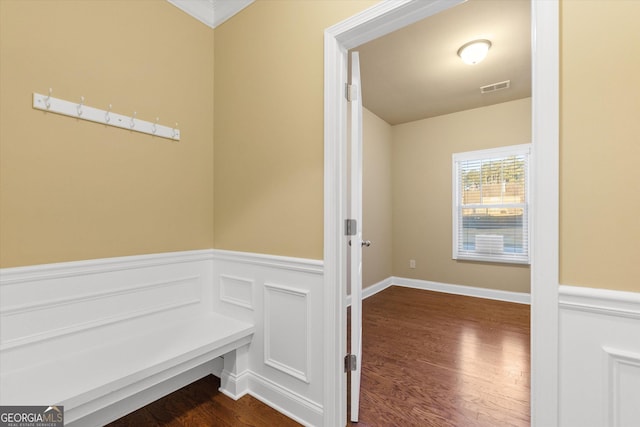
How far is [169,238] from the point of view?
1971mm

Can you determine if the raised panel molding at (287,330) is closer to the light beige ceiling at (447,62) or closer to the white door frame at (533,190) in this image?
the white door frame at (533,190)

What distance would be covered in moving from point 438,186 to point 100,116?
4246 millimetres

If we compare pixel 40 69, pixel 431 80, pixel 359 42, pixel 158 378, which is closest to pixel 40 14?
pixel 40 69

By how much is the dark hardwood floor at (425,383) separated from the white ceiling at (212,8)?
8.78ft

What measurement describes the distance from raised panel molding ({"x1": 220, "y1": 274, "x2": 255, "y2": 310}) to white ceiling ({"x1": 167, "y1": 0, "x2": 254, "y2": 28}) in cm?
194

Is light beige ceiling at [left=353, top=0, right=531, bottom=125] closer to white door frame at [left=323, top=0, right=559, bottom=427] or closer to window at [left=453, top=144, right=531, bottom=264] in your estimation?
window at [left=453, top=144, right=531, bottom=264]

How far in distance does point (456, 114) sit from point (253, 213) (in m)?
3.78

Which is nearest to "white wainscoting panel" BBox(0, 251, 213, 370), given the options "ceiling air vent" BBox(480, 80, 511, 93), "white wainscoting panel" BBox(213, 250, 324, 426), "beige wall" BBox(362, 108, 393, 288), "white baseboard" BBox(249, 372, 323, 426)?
"white wainscoting panel" BBox(213, 250, 324, 426)

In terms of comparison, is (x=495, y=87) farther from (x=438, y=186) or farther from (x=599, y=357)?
(x=599, y=357)

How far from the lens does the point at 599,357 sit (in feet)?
3.03

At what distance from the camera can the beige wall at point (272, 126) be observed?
162 centimetres

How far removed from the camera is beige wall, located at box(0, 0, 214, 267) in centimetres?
138

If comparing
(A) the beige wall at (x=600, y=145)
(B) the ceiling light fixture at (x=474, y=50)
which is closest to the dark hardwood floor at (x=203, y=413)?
(A) the beige wall at (x=600, y=145)

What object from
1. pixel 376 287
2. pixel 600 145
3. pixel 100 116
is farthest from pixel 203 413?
pixel 376 287
